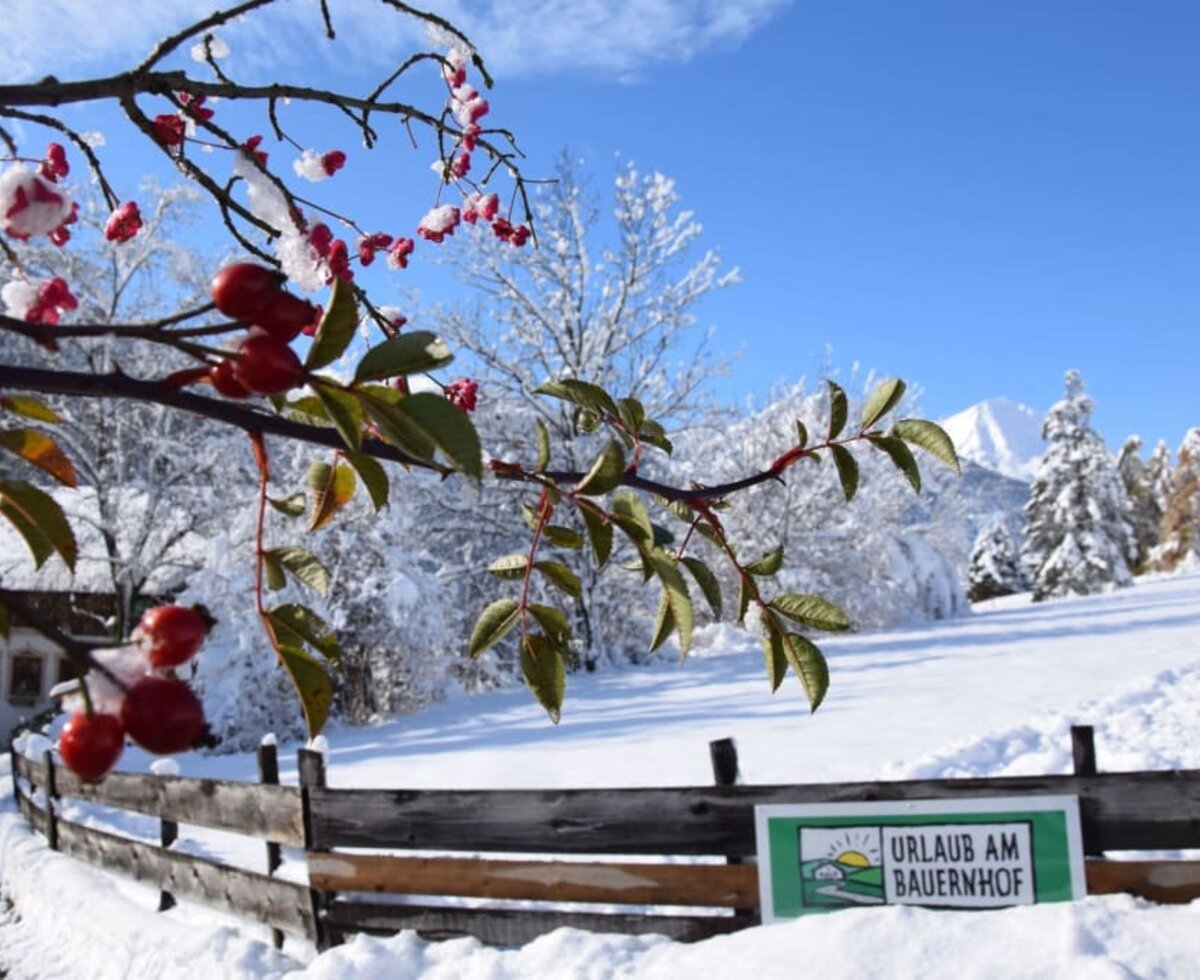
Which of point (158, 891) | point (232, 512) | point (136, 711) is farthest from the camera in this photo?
point (232, 512)

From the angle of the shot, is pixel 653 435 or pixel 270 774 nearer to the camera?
pixel 653 435

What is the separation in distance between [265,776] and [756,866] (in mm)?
2839

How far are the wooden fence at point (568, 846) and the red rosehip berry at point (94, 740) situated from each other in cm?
361

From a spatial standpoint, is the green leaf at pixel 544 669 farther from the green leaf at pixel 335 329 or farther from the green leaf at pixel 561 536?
the green leaf at pixel 335 329

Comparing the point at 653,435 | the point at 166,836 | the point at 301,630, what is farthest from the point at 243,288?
the point at 166,836

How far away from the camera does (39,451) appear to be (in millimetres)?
705

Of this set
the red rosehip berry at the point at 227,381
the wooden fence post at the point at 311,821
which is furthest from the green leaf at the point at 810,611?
the wooden fence post at the point at 311,821

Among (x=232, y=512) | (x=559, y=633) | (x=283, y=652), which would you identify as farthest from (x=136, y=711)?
(x=232, y=512)

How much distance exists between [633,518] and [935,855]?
341cm

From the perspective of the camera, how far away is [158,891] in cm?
633

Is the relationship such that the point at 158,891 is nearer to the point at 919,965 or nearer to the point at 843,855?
the point at 843,855

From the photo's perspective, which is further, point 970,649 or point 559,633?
point 970,649

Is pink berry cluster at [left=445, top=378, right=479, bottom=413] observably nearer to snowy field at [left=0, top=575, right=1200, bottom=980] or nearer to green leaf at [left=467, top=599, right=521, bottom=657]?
green leaf at [left=467, top=599, right=521, bottom=657]

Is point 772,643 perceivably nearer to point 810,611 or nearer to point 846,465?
point 810,611
